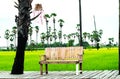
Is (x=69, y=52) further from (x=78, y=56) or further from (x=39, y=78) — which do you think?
(x=39, y=78)

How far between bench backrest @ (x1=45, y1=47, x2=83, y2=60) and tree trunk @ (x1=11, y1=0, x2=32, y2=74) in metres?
1.28

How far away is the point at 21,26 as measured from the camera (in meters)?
21.2

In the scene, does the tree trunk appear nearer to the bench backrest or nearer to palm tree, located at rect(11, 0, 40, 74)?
palm tree, located at rect(11, 0, 40, 74)

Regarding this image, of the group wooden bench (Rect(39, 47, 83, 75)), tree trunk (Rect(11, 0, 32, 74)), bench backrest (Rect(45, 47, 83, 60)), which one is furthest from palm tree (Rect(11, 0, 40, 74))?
bench backrest (Rect(45, 47, 83, 60))

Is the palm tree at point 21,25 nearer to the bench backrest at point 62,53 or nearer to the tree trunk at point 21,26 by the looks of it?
the tree trunk at point 21,26

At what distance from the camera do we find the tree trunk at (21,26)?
21.0 metres

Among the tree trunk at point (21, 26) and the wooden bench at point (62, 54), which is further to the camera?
the wooden bench at point (62, 54)

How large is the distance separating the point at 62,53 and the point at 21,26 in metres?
2.21

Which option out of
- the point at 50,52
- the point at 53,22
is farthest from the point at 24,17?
the point at 53,22

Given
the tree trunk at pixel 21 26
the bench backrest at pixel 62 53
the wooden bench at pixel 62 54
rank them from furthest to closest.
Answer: the bench backrest at pixel 62 53, the wooden bench at pixel 62 54, the tree trunk at pixel 21 26

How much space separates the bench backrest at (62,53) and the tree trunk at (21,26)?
1.28 m

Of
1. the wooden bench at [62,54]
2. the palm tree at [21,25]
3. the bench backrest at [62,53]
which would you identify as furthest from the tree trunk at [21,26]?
the bench backrest at [62,53]

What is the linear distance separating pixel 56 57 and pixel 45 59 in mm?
577

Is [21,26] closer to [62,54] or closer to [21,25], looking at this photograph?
[21,25]
